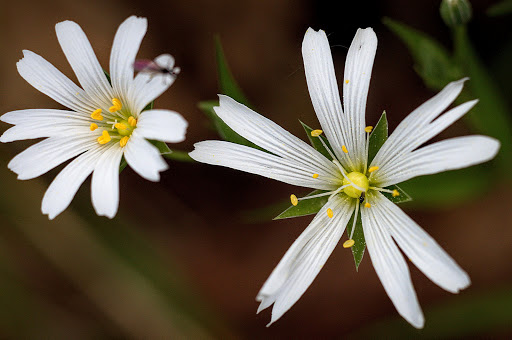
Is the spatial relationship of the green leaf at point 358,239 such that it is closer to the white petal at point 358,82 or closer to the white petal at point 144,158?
the white petal at point 358,82

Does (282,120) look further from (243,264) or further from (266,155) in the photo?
(266,155)

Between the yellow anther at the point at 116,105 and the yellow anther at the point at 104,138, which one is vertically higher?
the yellow anther at the point at 116,105

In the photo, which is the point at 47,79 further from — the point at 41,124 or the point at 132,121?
the point at 132,121

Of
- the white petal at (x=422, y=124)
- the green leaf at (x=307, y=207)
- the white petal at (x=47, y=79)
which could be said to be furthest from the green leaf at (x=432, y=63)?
the white petal at (x=47, y=79)

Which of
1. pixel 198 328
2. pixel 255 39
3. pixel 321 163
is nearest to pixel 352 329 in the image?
pixel 198 328

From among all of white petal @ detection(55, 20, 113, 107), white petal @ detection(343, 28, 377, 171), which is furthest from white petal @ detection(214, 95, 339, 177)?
white petal @ detection(55, 20, 113, 107)

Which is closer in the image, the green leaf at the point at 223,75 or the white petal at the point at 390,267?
the white petal at the point at 390,267
